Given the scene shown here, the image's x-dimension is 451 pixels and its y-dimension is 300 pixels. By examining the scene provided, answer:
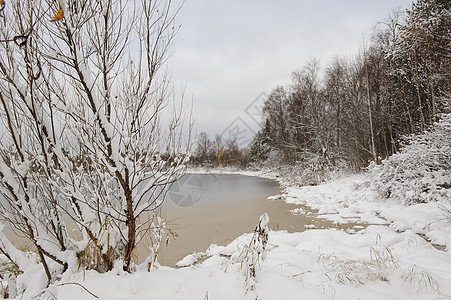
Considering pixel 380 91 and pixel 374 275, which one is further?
pixel 380 91

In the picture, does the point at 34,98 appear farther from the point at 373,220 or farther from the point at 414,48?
the point at 414,48

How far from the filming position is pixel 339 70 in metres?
14.5

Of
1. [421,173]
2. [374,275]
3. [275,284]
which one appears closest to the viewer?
[275,284]

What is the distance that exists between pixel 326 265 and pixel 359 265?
0.28 meters

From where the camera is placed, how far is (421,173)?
17.0 ft

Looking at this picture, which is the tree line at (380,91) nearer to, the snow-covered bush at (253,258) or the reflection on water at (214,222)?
the reflection on water at (214,222)

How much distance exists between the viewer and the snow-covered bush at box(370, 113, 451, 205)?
4.72m

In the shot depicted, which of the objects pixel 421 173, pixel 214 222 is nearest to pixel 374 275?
pixel 214 222

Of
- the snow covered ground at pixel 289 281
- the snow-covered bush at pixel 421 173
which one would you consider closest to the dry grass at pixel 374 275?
the snow covered ground at pixel 289 281

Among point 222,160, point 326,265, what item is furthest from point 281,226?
point 222,160

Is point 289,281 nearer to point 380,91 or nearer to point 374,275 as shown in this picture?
point 374,275

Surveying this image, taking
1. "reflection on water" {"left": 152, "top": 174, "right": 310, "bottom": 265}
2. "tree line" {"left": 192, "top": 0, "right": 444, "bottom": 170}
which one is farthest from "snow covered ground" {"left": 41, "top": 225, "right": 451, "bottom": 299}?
"tree line" {"left": 192, "top": 0, "right": 444, "bottom": 170}

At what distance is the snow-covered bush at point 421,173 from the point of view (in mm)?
4719

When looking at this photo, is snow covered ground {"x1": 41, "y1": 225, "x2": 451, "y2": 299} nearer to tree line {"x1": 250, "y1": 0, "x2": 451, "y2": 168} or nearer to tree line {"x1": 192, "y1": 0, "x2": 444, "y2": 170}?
tree line {"x1": 192, "y1": 0, "x2": 444, "y2": 170}
